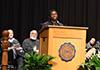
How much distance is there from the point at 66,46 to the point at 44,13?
6.17 metres

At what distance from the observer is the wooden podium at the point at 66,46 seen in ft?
16.9

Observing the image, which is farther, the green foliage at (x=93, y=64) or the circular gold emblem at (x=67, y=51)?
the circular gold emblem at (x=67, y=51)

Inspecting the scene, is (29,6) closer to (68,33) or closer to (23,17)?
(23,17)

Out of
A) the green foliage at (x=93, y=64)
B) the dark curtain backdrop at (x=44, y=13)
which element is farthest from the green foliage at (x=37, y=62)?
the dark curtain backdrop at (x=44, y=13)

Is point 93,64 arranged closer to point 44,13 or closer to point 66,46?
point 66,46

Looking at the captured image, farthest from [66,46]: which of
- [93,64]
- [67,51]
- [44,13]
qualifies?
[44,13]

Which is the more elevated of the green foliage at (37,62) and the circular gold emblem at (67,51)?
the circular gold emblem at (67,51)

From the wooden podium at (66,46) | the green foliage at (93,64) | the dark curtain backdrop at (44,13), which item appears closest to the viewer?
the green foliage at (93,64)

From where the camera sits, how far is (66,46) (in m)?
5.20

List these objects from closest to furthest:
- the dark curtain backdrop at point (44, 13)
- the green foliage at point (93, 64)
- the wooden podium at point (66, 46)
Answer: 1. the green foliage at point (93, 64)
2. the wooden podium at point (66, 46)
3. the dark curtain backdrop at point (44, 13)

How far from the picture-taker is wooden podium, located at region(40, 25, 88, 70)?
5160 millimetres

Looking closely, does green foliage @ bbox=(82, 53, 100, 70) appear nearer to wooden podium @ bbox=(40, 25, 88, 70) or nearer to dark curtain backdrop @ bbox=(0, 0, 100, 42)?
wooden podium @ bbox=(40, 25, 88, 70)

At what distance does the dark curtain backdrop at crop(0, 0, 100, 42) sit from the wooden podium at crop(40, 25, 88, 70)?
236 inches

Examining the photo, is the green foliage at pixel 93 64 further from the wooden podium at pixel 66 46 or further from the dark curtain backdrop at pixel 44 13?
the dark curtain backdrop at pixel 44 13
